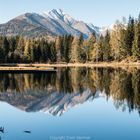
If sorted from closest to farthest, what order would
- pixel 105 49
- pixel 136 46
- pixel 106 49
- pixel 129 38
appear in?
pixel 136 46 < pixel 129 38 < pixel 106 49 < pixel 105 49

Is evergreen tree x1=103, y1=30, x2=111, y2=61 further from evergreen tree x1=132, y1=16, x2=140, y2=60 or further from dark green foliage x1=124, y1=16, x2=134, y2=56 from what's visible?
evergreen tree x1=132, y1=16, x2=140, y2=60

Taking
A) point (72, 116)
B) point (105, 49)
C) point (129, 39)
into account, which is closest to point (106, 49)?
point (105, 49)

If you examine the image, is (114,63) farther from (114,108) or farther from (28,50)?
(114,108)

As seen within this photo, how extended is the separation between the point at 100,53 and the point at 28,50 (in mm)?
39903

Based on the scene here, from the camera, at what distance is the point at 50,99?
166 ft

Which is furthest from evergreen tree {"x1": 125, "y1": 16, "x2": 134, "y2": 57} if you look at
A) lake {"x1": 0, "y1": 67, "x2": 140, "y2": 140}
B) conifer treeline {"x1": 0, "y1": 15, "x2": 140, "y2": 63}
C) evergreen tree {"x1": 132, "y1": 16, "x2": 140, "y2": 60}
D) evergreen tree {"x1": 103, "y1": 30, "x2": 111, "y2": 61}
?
lake {"x1": 0, "y1": 67, "x2": 140, "y2": 140}

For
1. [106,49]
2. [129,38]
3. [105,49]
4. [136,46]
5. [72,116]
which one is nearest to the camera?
[72,116]

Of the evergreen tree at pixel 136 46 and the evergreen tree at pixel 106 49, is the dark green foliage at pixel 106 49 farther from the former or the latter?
the evergreen tree at pixel 136 46

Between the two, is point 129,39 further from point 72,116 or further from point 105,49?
point 72,116

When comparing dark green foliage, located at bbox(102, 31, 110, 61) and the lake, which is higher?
dark green foliage, located at bbox(102, 31, 110, 61)

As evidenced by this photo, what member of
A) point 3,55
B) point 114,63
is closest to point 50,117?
point 114,63

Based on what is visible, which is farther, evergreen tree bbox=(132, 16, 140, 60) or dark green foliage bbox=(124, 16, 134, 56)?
dark green foliage bbox=(124, 16, 134, 56)

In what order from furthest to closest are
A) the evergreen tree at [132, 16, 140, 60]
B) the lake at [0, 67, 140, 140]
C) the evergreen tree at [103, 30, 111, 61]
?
the evergreen tree at [103, 30, 111, 61] → the evergreen tree at [132, 16, 140, 60] → the lake at [0, 67, 140, 140]

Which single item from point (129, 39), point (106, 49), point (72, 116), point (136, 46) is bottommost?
point (72, 116)
